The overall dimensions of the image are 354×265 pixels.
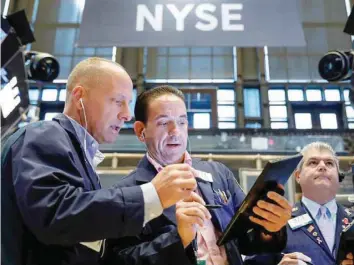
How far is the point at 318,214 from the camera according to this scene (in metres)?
2.47

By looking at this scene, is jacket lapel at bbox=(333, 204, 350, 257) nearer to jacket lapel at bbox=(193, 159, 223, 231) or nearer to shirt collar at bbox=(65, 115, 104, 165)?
jacket lapel at bbox=(193, 159, 223, 231)

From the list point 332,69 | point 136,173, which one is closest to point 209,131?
point 332,69

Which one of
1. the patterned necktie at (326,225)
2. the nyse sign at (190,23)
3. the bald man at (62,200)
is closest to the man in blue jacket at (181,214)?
the bald man at (62,200)

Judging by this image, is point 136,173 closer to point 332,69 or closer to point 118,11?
point 118,11

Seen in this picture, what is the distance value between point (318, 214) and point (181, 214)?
137 cm

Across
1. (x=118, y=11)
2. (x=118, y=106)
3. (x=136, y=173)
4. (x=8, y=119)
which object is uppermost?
Answer: (x=118, y=11)

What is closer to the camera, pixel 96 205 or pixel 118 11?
pixel 96 205

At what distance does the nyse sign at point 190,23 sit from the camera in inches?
108

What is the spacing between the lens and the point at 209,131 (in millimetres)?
10914

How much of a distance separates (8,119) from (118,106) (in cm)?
340

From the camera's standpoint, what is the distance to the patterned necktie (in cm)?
230

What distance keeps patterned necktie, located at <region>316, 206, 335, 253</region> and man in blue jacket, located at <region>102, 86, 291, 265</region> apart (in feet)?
2.60

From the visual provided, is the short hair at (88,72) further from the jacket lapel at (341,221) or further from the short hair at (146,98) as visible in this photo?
the jacket lapel at (341,221)

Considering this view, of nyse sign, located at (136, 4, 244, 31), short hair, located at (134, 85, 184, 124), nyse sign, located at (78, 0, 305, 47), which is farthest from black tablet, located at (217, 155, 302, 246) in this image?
nyse sign, located at (136, 4, 244, 31)
